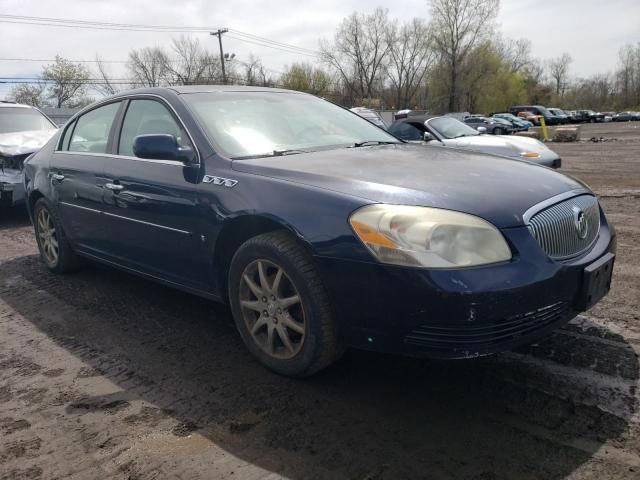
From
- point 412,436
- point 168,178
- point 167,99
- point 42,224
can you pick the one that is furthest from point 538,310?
point 42,224

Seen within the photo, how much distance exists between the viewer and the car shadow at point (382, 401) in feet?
7.17

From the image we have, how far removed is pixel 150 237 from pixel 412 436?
2141mm

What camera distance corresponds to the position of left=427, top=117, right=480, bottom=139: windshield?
393 inches

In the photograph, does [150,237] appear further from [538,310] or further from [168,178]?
[538,310]

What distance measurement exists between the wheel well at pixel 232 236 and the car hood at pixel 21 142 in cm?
614

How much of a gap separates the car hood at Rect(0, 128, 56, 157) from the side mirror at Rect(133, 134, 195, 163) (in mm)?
5686

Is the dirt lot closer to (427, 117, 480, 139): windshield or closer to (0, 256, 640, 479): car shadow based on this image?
(0, 256, 640, 479): car shadow

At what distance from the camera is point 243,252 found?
2.91 metres

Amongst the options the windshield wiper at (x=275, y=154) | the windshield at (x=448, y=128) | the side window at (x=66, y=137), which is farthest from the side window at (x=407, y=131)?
the windshield wiper at (x=275, y=154)

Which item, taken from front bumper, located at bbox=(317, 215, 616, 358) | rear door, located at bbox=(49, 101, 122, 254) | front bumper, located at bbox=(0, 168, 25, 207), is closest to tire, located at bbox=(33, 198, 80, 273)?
rear door, located at bbox=(49, 101, 122, 254)

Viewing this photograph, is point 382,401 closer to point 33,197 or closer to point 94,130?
point 94,130

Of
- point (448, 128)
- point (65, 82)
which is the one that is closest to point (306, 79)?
point (65, 82)

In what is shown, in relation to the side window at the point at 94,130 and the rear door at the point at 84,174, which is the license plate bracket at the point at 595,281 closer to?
the rear door at the point at 84,174

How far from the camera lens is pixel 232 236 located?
3078 millimetres
